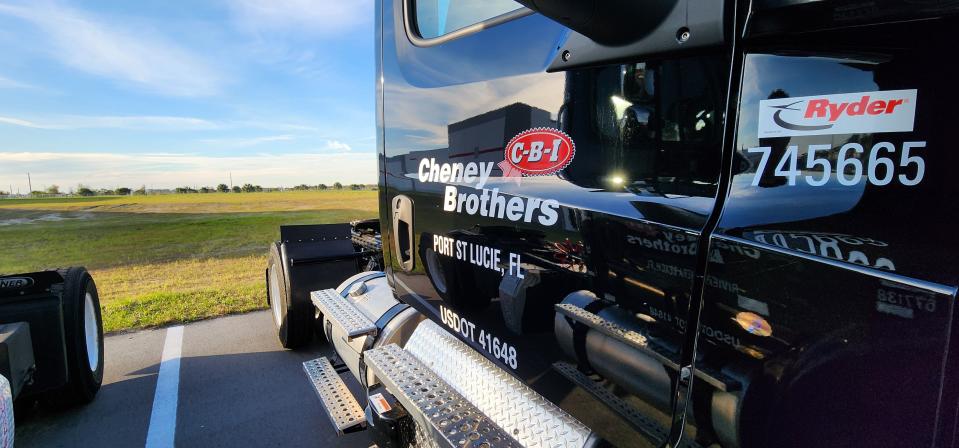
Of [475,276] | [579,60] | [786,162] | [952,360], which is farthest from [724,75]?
[475,276]

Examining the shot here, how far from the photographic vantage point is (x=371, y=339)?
2.71m

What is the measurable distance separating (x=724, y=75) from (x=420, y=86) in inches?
57.2

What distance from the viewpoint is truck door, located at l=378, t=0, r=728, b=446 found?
1123mm

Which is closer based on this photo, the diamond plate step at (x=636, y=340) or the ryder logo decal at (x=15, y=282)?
the diamond plate step at (x=636, y=340)

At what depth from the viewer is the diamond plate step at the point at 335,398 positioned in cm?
251

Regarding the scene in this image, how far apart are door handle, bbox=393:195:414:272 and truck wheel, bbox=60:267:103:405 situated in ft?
8.54

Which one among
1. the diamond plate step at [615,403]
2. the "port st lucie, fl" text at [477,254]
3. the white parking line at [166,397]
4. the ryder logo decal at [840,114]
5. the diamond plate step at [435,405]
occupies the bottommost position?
the white parking line at [166,397]

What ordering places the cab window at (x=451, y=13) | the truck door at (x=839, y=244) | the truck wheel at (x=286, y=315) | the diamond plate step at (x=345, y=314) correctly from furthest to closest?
the truck wheel at (x=286, y=315)
the diamond plate step at (x=345, y=314)
the cab window at (x=451, y=13)
the truck door at (x=839, y=244)

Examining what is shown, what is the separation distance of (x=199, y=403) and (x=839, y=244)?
4.15 metres

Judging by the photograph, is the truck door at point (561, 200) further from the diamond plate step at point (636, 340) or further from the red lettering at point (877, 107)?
the red lettering at point (877, 107)

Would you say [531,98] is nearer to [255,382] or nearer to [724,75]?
[724,75]

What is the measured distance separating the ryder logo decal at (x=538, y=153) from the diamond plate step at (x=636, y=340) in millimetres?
429

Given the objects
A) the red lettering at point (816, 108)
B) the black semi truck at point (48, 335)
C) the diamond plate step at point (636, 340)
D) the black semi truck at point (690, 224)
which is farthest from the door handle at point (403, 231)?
the black semi truck at point (48, 335)

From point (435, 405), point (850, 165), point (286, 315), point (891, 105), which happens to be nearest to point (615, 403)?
point (435, 405)
